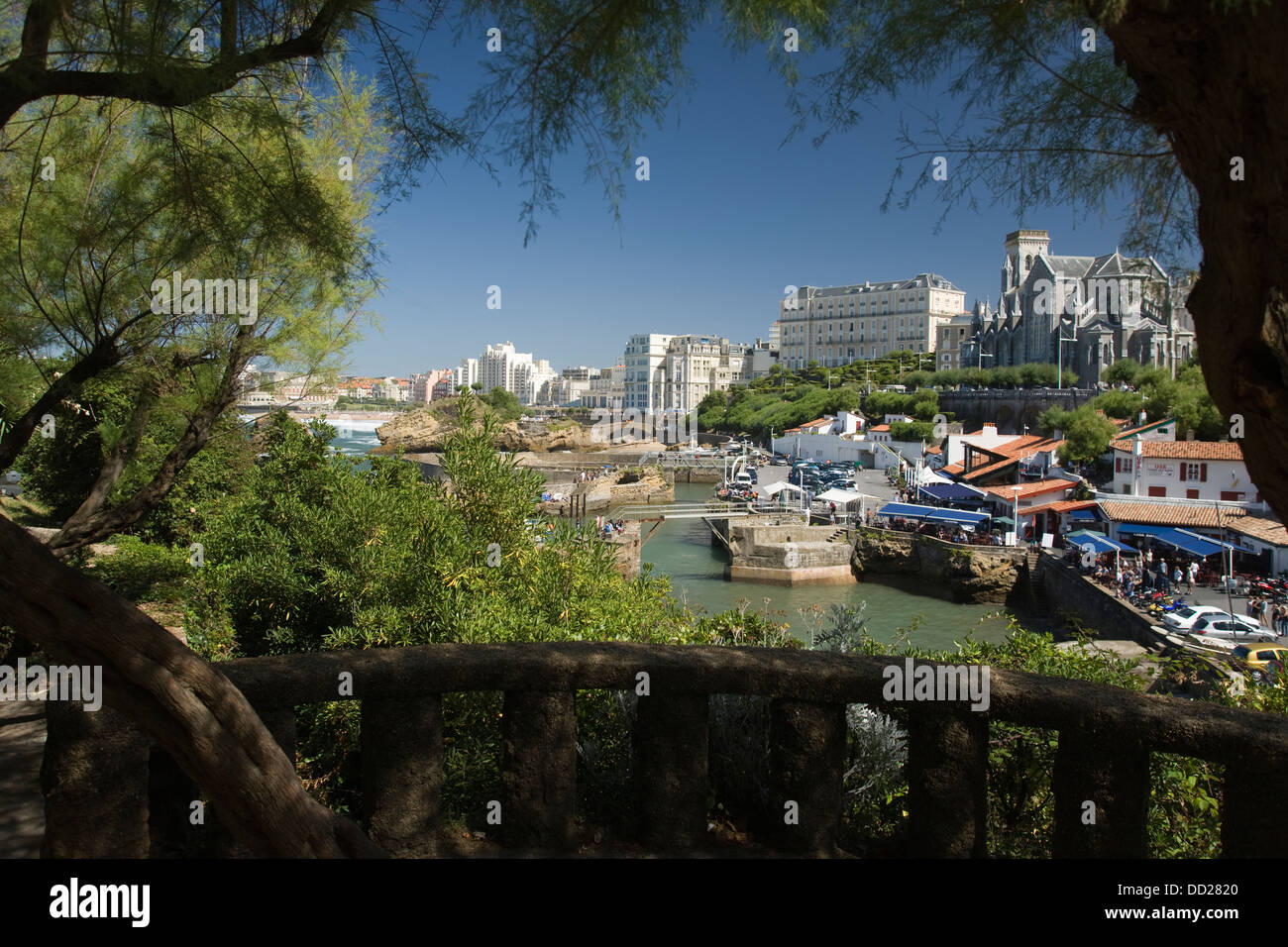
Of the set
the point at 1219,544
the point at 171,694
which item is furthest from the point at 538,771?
the point at 1219,544

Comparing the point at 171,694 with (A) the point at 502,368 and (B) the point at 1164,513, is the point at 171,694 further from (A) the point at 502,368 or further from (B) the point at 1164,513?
(A) the point at 502,368

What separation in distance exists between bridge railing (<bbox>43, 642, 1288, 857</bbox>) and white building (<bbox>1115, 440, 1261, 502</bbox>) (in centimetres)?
3108

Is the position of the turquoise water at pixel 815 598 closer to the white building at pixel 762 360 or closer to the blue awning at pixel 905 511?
the blue awning at pixel 905 511

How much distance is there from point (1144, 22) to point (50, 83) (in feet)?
9.94

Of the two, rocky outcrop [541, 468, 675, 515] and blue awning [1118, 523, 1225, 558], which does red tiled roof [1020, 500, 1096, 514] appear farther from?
rocky outcrop [541, 468, 675, 515]

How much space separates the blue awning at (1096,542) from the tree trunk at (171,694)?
26830mm

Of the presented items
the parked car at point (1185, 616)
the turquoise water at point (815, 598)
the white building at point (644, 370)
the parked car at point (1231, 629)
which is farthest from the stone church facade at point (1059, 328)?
the white building at point (644, 370)

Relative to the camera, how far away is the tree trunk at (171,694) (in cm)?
193

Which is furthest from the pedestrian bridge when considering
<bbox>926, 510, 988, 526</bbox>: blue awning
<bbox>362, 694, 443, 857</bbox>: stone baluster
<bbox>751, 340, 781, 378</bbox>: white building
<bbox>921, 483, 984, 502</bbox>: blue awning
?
<bbox>751, 340, 781, 378</bbox>: white building

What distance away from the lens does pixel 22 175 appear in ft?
16.2

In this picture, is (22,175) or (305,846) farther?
(22,175)

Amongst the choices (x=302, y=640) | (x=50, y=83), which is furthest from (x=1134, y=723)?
(x=302, y=640)

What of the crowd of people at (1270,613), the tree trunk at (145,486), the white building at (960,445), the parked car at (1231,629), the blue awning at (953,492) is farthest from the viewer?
the white building at (960,445)
